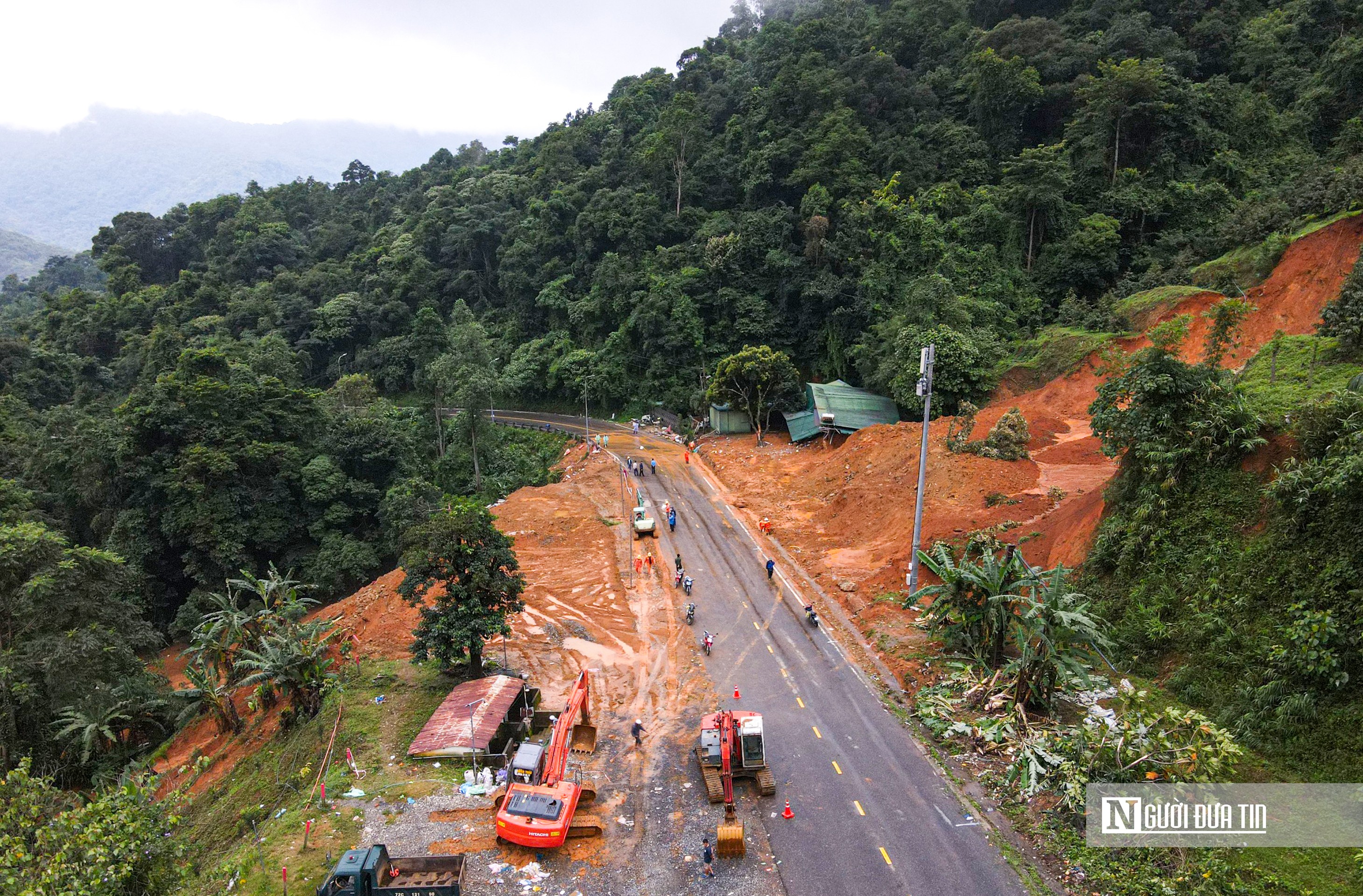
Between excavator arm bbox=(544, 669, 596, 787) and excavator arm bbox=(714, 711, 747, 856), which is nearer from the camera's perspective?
excavator arm bbox=(714, 711, 747, 856)

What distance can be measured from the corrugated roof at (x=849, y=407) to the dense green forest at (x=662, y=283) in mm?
2045

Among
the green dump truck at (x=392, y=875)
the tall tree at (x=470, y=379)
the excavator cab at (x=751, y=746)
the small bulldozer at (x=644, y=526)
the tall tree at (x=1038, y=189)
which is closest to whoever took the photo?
the green dump truck at (x=392, y=875)

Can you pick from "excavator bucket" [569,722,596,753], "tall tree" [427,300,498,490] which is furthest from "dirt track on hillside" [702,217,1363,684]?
"tall tree" [427,300,498,490]

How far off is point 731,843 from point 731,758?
2.80 m

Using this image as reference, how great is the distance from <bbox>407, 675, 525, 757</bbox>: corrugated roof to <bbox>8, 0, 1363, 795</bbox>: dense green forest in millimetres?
18140

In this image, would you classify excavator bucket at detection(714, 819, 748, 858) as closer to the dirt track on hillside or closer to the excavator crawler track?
the excavator crawler track

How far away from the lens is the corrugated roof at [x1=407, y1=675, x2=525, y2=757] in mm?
20453

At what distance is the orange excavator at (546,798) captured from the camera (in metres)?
16.7

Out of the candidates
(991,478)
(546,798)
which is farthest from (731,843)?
(991,478)

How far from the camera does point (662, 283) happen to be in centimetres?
6122

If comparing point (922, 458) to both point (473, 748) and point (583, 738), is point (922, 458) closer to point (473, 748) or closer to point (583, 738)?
point (583, 738)

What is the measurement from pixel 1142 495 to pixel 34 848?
28961 mm

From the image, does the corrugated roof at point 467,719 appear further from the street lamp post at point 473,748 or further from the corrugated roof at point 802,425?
the corrugated roof at point 802,425

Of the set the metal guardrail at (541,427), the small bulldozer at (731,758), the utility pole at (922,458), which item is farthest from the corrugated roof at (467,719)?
the metal guardrail at (541,427)
